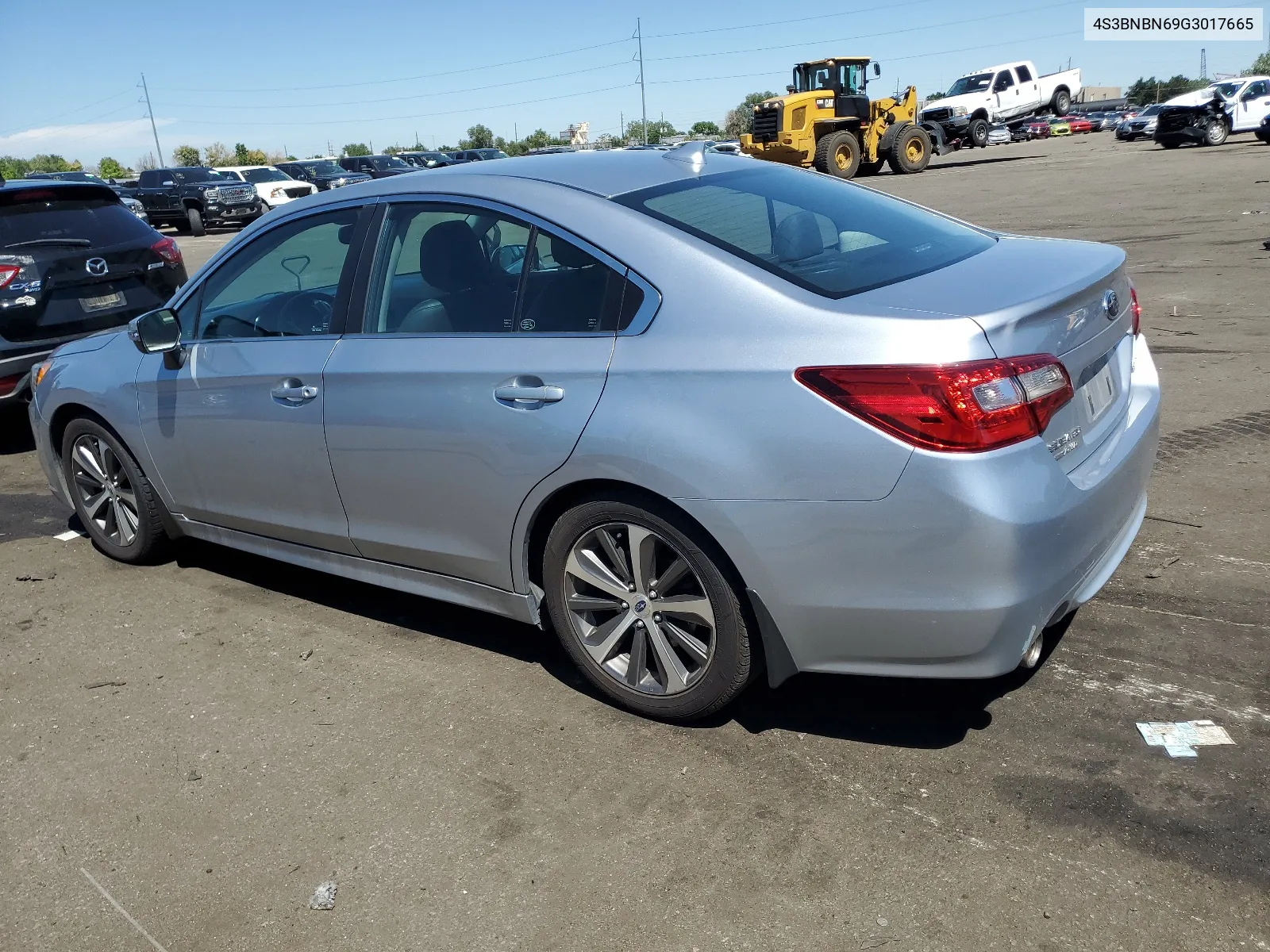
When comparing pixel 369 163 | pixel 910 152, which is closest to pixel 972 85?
pixel 910 152

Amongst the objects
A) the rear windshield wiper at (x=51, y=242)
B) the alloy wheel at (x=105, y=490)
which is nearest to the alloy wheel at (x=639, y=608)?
the alloy wheel at (x=105, y=490)

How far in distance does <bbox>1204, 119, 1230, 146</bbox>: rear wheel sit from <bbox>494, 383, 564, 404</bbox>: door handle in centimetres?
3480

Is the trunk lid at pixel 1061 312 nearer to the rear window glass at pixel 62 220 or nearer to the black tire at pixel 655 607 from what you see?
the black tire at pixel 655 607

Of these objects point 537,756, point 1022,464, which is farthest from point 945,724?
point 537,756

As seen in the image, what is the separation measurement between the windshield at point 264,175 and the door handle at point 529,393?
33.3m

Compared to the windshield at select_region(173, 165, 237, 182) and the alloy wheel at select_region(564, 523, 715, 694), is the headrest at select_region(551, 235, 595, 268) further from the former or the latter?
the windshield at select_region(173, 165, 237, 182)

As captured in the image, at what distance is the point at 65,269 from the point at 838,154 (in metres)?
24.8

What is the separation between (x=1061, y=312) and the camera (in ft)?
9.62

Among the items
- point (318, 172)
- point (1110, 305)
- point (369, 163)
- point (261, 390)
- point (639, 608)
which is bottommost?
point (639, 608)

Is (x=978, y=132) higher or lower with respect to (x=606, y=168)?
lower

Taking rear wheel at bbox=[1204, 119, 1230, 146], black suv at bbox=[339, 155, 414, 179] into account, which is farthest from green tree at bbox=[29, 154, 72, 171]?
rear wheel at bbox=[1204, 119, 1230, 146]

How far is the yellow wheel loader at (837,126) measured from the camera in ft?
93.8

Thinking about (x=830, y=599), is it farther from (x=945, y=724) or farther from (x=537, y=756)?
(x=537, y=756)

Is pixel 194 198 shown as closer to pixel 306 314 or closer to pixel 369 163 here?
pixel 369 163
